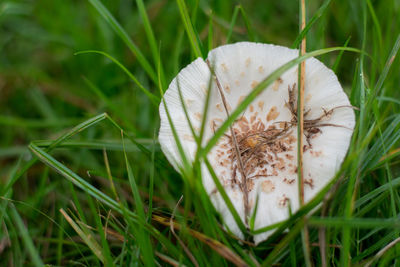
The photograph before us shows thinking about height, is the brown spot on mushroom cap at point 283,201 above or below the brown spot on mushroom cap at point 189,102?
below

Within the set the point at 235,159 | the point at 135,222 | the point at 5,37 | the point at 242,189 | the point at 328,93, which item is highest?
the point at 5,37

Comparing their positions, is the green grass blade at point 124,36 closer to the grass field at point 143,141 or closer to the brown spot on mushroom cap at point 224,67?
the grass field at point 143,141

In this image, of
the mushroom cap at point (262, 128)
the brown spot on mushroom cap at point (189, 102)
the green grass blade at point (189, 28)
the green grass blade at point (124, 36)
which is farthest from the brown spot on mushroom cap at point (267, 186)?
the green grass blade at point (124, 36)

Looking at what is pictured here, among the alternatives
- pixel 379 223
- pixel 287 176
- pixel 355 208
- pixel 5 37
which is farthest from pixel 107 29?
pixel 379 223

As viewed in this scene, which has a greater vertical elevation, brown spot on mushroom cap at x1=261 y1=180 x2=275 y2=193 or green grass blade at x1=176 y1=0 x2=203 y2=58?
green grass blade at x1=176 y1=0 x2=203 y2=58

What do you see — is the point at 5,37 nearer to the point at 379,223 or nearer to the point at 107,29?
the point at 107,29

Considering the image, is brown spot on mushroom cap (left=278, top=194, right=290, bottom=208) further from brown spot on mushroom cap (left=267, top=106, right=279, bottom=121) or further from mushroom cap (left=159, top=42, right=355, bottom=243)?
brown spot on mushroom cap (left=267, top=106, right=279, bottom=121)

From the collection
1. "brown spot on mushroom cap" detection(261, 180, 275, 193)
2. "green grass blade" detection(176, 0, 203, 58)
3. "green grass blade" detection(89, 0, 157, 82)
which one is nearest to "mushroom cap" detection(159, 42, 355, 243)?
"brown spot on mushroom cap" detection(261, 180, 275, 193)
